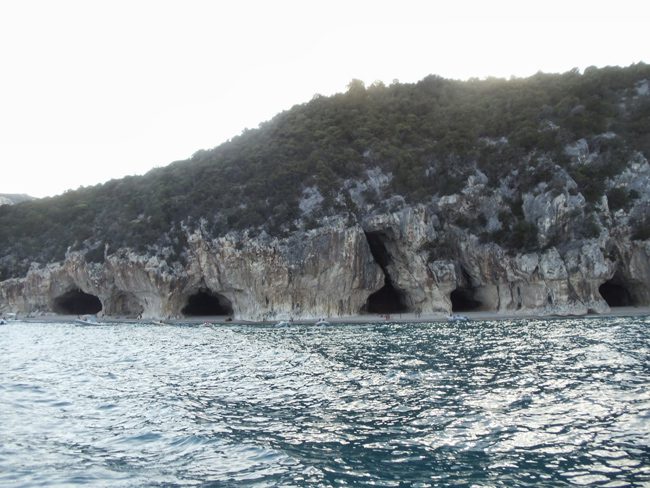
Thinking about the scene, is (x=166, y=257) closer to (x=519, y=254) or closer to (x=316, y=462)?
(x=519, y=254)

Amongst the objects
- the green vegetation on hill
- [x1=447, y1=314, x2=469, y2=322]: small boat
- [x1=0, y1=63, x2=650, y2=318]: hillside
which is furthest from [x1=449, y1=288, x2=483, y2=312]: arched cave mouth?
[x1=447, y1=314, x2=469, y2=322]: small boat

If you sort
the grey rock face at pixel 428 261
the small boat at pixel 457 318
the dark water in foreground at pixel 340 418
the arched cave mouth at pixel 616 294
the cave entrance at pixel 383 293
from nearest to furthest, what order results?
the dark water in foreground at pixel 340 418
the small boat at pixel 457 318
the grey rock face at pixel 428 261
the arched cave mouth at pixel 616 294
the cave entrance at pixel 383 293

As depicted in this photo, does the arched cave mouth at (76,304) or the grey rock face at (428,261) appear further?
the arched cave mouth at (76,304)

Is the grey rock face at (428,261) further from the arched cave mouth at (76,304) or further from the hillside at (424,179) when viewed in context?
the arched cave mouth at (76,304)

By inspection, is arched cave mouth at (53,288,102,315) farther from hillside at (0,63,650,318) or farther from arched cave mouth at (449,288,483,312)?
arched cave mouth at (449,288,483,312)

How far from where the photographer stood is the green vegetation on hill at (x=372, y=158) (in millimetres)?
64375

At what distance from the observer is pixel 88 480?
10.5m

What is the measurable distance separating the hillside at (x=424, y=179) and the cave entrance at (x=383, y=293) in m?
0.42

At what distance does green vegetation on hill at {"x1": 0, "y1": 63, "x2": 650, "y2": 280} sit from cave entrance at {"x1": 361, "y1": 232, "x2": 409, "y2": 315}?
5.21 metres

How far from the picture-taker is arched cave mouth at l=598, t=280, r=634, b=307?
58875 millimetres

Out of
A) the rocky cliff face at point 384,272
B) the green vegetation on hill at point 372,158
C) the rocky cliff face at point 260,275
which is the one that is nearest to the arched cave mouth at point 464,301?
the rocky cliff face at point 384,272

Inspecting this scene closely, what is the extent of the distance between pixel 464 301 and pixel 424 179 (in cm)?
1662

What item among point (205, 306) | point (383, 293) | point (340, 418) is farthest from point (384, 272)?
point (340, 418)

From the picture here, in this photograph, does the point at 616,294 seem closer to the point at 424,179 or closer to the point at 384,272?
the point at 424,179
